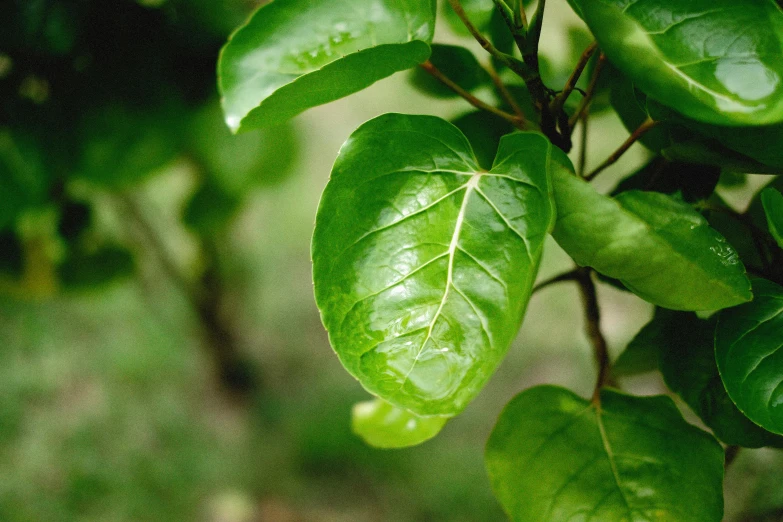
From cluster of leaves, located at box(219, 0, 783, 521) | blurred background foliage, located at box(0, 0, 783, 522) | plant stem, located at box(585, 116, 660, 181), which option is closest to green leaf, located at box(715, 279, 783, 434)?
cluster of leaves, located at box(219, 0, 783, 521)

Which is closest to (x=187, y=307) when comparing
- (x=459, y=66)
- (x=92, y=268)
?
(x=92, y=268)

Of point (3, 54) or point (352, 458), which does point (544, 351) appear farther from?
point (3, 54)

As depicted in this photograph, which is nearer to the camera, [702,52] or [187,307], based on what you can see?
[702,52]

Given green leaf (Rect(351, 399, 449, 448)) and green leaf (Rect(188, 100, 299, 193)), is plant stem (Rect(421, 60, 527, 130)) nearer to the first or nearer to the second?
green leaf (Rect(351, 399, 449, 448))

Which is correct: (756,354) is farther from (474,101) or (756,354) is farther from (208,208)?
(208,208)

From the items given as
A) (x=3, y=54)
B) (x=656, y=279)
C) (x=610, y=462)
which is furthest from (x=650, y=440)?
(x=3, y=54)

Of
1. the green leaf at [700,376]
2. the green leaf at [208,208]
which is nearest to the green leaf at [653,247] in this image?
the green leaf at [700,376]
